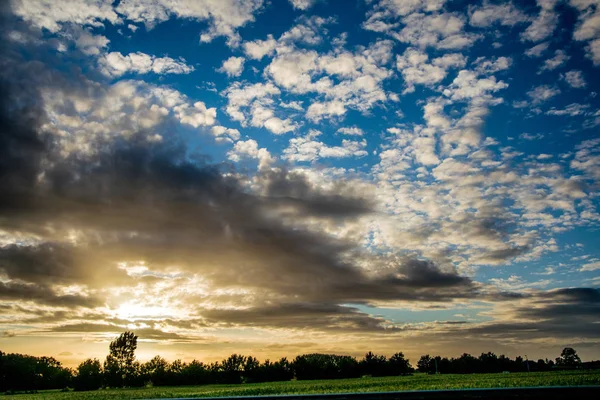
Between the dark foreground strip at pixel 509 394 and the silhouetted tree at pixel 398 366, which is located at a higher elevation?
the dark foreground strip at pixel 509 394

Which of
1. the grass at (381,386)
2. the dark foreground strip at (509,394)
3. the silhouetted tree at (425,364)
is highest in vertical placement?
the dark foreground strip at (509,394)

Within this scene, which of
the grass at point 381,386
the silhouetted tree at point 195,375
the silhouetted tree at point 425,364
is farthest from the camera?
the silhouetted tree at point 425,364

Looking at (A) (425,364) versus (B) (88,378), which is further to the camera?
(A) (425,364)

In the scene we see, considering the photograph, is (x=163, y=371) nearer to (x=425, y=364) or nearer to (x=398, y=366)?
(x=398, y=366)

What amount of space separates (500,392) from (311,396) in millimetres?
3289

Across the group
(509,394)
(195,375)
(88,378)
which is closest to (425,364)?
(195,375)

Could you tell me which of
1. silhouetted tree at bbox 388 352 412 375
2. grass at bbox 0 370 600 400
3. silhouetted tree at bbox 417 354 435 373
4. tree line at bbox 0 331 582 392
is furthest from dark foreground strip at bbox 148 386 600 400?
silhouetted tree at bbox 417 354 435 373

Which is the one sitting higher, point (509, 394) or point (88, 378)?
point (509, 394)

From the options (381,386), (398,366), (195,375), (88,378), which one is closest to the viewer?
(381,386)

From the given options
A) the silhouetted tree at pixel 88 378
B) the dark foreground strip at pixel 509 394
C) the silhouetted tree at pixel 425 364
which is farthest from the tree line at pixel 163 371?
the dark foreground strip at pixel 509 394

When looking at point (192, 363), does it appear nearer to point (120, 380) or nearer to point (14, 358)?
point (120, 380)

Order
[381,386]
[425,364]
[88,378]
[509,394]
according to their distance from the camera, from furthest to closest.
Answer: [425,364], [88,378], [381,386], [509,394]

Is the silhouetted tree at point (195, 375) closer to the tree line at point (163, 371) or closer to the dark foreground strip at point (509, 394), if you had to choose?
the tree line at point (163, 371)

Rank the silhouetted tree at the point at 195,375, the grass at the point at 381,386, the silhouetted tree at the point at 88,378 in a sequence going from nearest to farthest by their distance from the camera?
the grass at the point at 381,386, the silhouetted tree at the point at 88,378, the silhouetted tree at the point at 195,375
